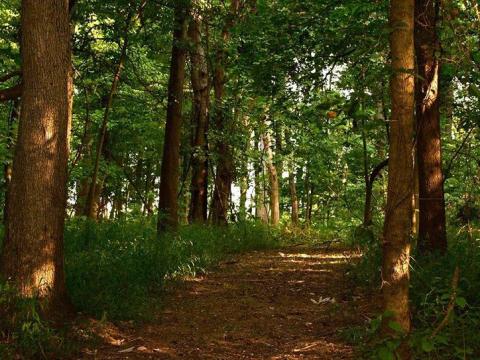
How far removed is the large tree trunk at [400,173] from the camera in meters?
3.89

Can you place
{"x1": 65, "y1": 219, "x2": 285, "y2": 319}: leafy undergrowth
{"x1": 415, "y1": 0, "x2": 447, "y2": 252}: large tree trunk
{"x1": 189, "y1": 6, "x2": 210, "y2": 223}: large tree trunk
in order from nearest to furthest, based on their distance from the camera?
1. {"x1": 65, "y1": 219, "x2": 285, "y2": 319}: leafy undergrowth
2. {"x1": 415, "y1": 0, "x2": 447, "y2": 252}: large tree trunk
3. {"x1": 189, "y1": 6, "x2": 210, "y2": 223}: large tree trunk

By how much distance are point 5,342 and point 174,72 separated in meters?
8.68

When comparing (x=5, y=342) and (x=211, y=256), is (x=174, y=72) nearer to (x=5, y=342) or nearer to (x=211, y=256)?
(x=211, y=256)

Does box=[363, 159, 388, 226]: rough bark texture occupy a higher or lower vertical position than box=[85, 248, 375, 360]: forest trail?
higher

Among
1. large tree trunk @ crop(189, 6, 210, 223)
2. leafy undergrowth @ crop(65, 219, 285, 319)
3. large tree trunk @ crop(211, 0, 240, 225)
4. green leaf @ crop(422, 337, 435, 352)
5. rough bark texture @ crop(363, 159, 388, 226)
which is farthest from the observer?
large tree trunk @ crop(211, 0, 240, 225)

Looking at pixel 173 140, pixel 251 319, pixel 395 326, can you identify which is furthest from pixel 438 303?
pixel 173 140

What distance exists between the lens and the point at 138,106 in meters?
19.6

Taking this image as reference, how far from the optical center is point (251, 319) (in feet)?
22.9

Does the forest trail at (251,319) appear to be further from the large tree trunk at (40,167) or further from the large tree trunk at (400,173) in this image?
the large tree trunk at (400,173)

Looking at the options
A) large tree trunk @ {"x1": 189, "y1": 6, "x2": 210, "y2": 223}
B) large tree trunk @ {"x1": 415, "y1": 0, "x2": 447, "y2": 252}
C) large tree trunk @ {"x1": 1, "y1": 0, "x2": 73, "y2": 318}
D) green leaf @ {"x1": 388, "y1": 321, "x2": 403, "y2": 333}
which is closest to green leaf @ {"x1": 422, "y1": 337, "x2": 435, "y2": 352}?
green leaf @ {"x1": 388, "y1": 321, "x2": 403, "y2": 333}

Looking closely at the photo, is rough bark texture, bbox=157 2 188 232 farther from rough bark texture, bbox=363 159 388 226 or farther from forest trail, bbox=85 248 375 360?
rough bark texture, bbox=363 159 388 226

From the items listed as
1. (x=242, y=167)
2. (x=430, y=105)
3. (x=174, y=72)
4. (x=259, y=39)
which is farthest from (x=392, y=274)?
(x=242, y=167)

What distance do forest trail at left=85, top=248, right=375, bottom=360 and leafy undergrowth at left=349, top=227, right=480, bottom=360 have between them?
1.64ft

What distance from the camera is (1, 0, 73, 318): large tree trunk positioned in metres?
5.57
